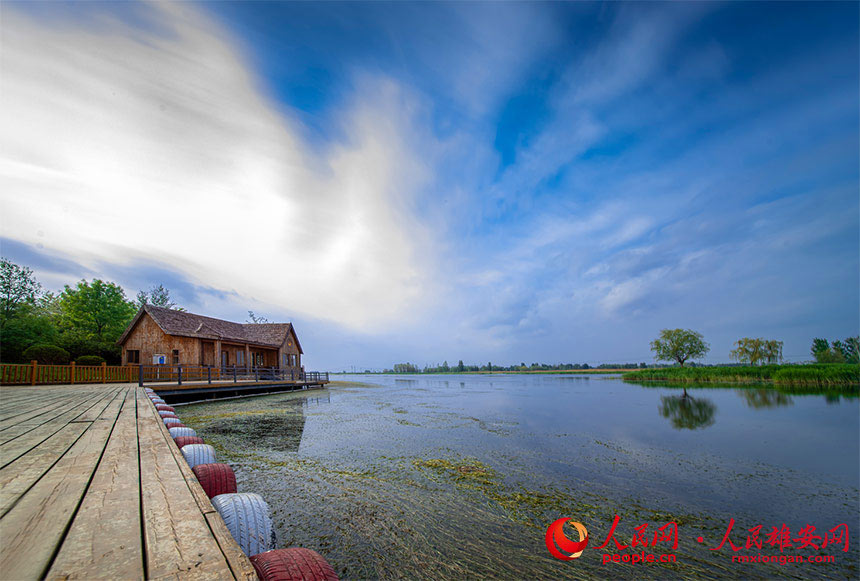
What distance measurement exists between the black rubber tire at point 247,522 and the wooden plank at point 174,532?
1.07ft

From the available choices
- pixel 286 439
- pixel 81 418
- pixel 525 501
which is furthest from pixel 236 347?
pixel 525 501

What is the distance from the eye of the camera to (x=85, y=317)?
103 ft

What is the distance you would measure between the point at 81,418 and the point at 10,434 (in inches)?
64.8

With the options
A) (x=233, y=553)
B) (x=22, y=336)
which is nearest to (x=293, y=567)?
(x=233, y=553)

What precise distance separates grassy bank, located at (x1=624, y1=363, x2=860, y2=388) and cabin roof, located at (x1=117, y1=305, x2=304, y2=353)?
156ft

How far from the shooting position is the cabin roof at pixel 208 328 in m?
24.5

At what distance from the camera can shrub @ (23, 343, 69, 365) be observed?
2200cm

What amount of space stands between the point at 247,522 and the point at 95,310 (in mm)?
42502

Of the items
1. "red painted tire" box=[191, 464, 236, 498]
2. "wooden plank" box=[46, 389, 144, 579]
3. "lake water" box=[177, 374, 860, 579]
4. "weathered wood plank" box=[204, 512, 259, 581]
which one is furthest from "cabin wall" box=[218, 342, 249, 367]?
"weathered wood plank" box=[204, 512, 259, 581]

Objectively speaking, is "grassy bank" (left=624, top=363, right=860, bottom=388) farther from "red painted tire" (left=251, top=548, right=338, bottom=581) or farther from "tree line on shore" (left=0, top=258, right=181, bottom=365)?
"tree line on shore" (left=0, top=258, right=181, bottom=365)

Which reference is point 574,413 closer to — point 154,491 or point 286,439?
point 286,439

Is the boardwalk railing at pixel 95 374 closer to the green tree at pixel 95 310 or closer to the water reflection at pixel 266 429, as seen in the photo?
the water reflection at pixel 266 429

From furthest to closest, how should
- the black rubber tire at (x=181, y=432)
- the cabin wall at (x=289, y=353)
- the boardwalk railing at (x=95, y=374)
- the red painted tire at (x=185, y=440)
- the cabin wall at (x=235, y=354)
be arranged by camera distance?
1. the cabin wall at (x=289, y=353)
2. the cabin wall at (x=235, y=354)
3. the boardwalk railing at (x=95, y=374)
4. the black rubber tire at (x=181, y=432)
5. the red painted tire at (x=185, y=440)

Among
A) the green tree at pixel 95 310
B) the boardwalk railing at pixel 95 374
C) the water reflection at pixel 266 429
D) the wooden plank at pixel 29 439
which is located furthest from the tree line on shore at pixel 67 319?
the wooden plank at pixel 29 439
